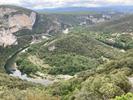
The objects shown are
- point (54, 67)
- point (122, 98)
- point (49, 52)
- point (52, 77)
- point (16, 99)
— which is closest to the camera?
point (122, 98)

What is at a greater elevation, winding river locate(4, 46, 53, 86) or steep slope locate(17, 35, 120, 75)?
steep slope locate(17, 35, 120, 75)

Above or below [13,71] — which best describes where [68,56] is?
above

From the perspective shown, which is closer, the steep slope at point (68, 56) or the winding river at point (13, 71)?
the winding river at point (13, 71)

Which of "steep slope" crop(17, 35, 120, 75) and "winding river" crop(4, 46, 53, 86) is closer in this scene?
"winding river" crop(4, 46, 53, 86)

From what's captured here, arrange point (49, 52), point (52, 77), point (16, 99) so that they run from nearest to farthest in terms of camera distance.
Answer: point (16, 99) → point (52, 77) → point (49, 52)

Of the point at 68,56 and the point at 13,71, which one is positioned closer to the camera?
the point at 13,71

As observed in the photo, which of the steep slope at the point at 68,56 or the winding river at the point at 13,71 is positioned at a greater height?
the steep slope at the point at 68,56

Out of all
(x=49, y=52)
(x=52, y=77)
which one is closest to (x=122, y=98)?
(x=52, y=77)

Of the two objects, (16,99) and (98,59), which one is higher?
(16,99)

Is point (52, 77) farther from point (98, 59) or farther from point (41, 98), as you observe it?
point (41, 98)

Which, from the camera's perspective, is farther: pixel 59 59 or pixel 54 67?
pixel 59 59
